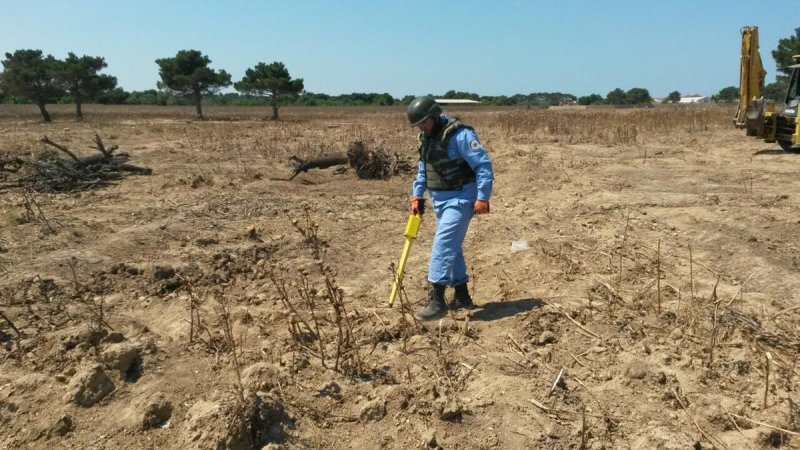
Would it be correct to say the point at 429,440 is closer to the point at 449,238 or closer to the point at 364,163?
the point at 449,238

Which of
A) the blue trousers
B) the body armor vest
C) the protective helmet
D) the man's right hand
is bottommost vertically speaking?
the blue trousers

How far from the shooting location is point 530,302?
455 cm

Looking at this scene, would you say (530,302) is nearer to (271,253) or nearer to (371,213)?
(271,253)

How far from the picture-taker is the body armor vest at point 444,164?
420cm

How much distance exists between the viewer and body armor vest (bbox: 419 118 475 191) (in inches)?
165

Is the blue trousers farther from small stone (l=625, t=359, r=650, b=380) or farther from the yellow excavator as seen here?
the yellow excavator

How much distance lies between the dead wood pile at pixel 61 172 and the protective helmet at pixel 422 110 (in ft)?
23.3

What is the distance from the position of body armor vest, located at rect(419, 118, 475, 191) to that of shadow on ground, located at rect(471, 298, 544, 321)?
0.98m

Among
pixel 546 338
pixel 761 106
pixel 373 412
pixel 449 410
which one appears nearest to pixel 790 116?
pixel 761 106

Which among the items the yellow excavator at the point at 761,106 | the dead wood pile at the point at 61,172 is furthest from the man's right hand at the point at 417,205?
the yellow excavator at the point at 761,106

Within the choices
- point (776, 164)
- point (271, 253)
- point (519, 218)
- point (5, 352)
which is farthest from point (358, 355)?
point (776, 164)

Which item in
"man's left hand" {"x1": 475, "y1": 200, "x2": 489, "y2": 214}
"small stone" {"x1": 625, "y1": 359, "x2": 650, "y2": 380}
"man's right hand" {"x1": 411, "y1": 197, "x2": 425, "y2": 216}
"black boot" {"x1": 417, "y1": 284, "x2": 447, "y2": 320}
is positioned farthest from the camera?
"man's right hand" {"x1": 411, "y1": 197, "x2": 425, "y2": 216}

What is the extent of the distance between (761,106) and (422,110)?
12482 mm

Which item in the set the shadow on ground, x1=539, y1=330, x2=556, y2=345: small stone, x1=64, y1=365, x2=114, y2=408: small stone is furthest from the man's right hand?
x1=64, y1=365, x2=114, y2=408: small stone
